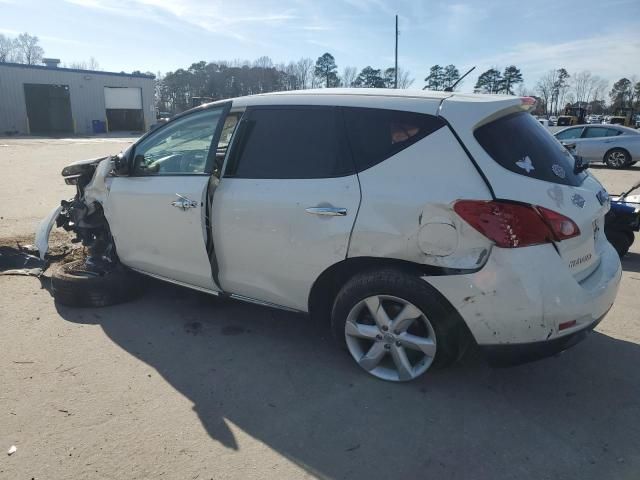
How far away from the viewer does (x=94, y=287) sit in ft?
14.2

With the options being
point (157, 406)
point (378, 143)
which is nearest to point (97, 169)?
point (157, 406)

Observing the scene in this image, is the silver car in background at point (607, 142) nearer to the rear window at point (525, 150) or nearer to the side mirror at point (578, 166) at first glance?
the side mirror at point (578, 166)

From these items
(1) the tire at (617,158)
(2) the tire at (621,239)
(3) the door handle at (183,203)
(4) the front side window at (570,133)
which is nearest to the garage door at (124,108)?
(4) the front side window at (570,133)

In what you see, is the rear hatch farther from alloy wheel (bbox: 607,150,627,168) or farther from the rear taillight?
alloy wheel (bbox: 607,150,627,168)

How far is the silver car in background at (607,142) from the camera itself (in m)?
16.1

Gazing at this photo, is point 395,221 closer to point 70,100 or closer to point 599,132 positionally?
point 599,132

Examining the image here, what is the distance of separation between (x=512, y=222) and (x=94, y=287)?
354 cm

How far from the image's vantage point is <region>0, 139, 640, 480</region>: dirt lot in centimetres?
247

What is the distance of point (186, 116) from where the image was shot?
3961mm

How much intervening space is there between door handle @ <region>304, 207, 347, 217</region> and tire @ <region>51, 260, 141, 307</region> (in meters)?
2.28

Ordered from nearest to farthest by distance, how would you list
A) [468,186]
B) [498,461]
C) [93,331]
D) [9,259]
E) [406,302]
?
[498,461]
[468,186]
[406,302]
[93,331]
[9,259]

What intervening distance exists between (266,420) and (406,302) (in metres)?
1.07

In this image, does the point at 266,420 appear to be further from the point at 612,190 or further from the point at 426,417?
the point at 612,190

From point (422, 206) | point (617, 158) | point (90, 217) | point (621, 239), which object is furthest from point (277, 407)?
point (617, 158)
